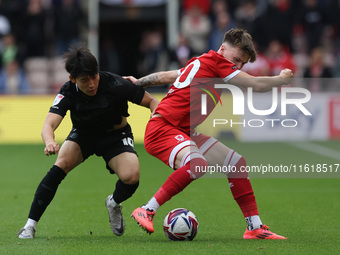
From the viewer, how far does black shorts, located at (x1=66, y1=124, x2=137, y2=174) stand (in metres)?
6.63

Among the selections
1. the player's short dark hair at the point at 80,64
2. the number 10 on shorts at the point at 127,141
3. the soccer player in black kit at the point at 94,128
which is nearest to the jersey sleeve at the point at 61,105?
the soccer player in black kit at the point at 94,128

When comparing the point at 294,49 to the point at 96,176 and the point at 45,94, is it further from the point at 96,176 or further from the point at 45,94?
the point at 96,176

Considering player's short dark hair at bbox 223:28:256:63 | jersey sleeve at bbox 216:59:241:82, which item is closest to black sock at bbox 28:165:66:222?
jersey sleeve at bbox 216:59:241:82

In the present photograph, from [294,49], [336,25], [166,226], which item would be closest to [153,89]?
[294,49]

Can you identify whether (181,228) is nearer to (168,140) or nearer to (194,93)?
(168,140)

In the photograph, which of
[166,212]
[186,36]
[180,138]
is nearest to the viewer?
[180,138]

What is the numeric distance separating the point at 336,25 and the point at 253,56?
13.3 metres

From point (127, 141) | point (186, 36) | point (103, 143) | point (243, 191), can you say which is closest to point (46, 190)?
point (103, 143)

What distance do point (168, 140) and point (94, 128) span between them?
75 centimetres

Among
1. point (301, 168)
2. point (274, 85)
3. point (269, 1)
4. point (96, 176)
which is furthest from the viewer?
point (269, 1)

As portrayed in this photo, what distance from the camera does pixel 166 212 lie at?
810 cm

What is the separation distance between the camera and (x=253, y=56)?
6352 millimetres

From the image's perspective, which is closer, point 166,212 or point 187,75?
point 187,75

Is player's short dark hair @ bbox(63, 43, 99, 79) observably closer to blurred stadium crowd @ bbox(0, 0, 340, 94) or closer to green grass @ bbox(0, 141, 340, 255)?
green grass @ bbox(0, 141, 340, 255)
